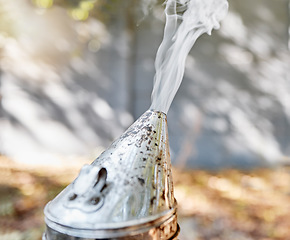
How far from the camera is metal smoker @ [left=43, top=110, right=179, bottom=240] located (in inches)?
30.3

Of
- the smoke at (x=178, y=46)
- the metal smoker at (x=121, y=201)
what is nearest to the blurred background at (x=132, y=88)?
the smoke at (x=178, y=46)

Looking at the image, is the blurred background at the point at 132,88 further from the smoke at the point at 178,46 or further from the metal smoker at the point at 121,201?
the metal smoker at the point at 121,201

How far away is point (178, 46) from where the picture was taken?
4.00 ft

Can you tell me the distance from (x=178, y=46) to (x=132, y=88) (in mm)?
4384

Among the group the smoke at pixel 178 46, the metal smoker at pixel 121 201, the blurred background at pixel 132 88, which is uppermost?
the blurred background at pixel 132 88

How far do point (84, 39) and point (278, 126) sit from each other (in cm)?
385

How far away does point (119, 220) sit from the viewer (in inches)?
30.2

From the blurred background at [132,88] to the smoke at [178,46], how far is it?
13.4 feet

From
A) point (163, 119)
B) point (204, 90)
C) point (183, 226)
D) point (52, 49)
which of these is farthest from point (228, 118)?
point (163, 119)

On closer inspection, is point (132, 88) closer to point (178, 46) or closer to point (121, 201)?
point (178, 46)

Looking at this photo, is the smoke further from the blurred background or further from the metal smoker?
the blurred background

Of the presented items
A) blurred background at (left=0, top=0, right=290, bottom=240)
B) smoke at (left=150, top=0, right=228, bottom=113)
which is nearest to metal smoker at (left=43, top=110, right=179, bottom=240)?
smoke at (left=150, top=0, right=228, bottom=113)

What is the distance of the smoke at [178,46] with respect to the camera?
115 cm

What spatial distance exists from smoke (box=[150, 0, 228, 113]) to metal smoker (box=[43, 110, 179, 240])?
0.27 metres
